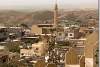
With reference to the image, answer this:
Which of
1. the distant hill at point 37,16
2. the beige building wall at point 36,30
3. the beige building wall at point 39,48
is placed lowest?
the beige building wall at point 39,48

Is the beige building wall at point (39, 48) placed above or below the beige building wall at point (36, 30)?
below

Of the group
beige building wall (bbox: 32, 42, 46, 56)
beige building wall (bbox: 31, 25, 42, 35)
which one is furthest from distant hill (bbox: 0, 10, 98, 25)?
beige building wall (bbox: 32, 42, 46, 56)

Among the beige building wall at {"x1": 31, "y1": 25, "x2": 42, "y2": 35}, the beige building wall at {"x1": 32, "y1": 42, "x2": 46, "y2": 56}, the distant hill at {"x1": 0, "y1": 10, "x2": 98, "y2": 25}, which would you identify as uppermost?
the distant hill at {"x1": 0, "y1": 10, "x2": 98, "y2": 25}

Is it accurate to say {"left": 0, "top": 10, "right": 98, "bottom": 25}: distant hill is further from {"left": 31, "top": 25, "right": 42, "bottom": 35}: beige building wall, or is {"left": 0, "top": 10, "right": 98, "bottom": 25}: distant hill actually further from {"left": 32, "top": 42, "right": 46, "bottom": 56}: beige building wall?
{"left": 32, "top": 42, "right": 46, "bottom": 56}: beige building wall

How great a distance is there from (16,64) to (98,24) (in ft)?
1.78

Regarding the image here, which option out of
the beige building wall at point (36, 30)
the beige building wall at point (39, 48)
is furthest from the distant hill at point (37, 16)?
the beige building wall at point (39, 48)

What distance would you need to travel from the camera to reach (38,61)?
4.94ft

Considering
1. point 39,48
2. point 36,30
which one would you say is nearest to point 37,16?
point 36,30

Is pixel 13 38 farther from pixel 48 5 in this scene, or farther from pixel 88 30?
pixel 88 30

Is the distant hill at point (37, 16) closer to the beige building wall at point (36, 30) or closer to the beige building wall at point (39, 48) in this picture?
the beige building wall at point (36, 30)

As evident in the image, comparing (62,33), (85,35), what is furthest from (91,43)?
(62,33)

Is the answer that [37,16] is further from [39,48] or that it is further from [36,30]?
[39,48]

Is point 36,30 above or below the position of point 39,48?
above

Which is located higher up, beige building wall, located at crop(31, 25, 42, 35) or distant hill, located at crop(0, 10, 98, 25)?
distant hill, located at crop(0, 10, 98, 25)
